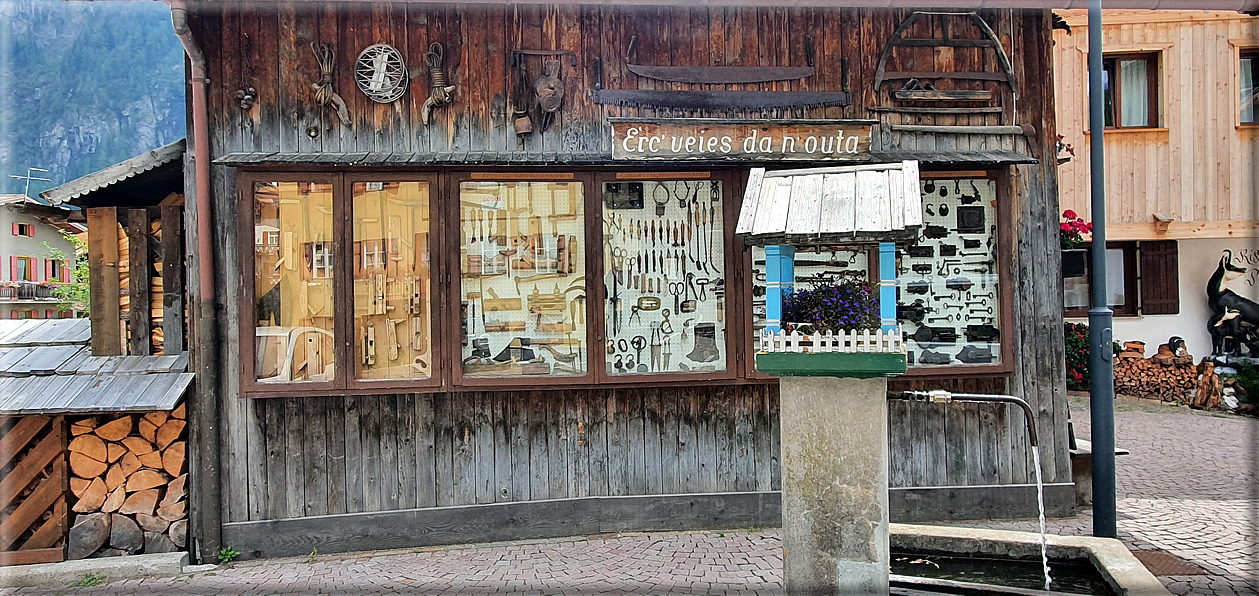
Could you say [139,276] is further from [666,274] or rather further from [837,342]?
[837,342]

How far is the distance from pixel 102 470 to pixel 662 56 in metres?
5.54

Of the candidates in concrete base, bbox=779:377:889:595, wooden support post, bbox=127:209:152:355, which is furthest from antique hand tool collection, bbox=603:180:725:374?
wooden support post, bbox=127:209:152:355

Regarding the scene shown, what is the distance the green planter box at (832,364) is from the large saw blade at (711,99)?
2950 mm

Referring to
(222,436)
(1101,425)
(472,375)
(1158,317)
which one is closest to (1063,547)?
(1101,425)

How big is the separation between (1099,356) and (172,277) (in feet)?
24.0

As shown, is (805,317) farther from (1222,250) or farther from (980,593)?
(1222,250)

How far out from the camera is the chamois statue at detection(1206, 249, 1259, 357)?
14414 mm

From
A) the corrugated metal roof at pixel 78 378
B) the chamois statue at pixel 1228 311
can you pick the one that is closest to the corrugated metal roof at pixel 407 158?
the corrugated metal roof at pixel 78 378

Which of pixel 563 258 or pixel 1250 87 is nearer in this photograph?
pixel 563 258

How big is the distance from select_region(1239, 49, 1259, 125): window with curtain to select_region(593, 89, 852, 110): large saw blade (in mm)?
12584

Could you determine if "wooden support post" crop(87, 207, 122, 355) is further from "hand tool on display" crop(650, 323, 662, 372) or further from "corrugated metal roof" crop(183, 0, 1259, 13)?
"hand tool on display" crop(650, 323, 662, 372)

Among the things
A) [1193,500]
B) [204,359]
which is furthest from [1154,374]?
[204,359]

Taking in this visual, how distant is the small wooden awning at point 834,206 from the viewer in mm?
4406

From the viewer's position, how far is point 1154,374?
14.5m
